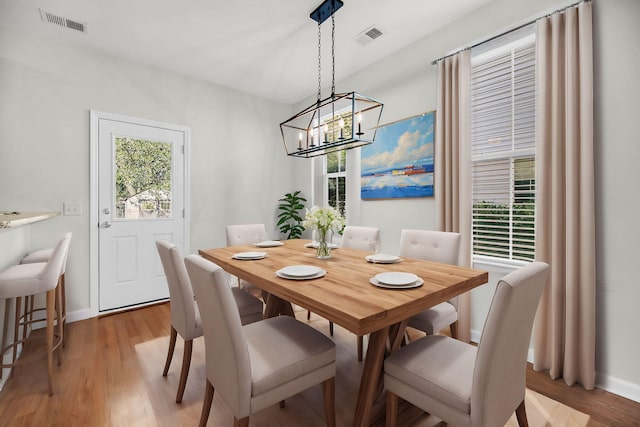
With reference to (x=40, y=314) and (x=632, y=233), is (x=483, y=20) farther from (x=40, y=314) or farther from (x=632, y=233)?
(x=40, y=314)

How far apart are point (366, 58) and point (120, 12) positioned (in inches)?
92.5

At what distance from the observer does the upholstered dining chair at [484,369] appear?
0.96m

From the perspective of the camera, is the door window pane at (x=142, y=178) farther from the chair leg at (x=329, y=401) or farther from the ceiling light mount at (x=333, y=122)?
the chair leg at (x=329, y=401)

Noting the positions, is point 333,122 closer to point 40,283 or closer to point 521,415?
point 521,415

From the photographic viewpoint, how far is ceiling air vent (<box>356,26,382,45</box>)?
2.69m

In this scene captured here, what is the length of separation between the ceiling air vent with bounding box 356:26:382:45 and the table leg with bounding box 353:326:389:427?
8.67 feet

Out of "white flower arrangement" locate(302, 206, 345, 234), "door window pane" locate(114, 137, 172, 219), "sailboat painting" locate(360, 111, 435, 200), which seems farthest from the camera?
"door window pane" locate(114, 137, 172, 219)

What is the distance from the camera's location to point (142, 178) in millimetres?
3338

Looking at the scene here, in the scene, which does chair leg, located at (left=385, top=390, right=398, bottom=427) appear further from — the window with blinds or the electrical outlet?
the electrical outlet

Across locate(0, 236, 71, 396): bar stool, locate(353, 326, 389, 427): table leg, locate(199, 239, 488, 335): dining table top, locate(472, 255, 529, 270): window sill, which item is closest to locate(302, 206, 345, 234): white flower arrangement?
locate(199, 239, 488, 335): dining table top

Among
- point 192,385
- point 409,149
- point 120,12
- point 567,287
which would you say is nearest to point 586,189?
point 567,287

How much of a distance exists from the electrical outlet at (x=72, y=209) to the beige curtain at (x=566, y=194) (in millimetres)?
4125

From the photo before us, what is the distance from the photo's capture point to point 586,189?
182cm

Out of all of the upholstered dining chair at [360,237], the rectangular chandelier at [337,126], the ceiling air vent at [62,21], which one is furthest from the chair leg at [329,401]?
the ceiling air vent at [62,21]
